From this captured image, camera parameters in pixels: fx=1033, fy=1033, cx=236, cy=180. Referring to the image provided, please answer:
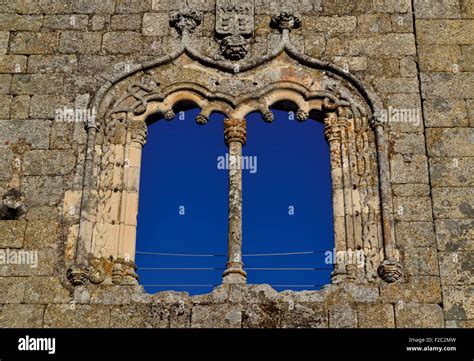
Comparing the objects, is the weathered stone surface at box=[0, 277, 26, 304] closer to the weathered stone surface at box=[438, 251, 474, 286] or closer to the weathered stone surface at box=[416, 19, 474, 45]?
the weathered stone surface at box=[438, 251, 474, 286]

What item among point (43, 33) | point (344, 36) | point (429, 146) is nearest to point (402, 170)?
point (429, 146)

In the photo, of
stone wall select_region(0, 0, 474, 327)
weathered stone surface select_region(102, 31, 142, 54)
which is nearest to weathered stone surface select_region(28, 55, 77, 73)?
stone wall select_region(0, 0, 474, 327)

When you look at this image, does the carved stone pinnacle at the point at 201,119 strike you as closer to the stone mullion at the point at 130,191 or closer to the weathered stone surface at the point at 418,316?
the stone mullion at the point at 130,191

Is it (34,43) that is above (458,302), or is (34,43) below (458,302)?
above

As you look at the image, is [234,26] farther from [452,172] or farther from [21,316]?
[21,316]

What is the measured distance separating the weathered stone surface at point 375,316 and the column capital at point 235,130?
2.37 m

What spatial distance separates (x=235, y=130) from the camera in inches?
454

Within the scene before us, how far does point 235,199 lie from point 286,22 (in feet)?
7.97

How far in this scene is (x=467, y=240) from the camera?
10836mm

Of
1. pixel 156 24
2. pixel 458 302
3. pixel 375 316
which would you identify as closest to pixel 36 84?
pixel 156 24

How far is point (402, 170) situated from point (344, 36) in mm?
1924

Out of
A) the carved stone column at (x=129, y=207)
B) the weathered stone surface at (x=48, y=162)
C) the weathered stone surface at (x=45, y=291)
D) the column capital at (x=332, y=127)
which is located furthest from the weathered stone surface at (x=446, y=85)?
the weathered stone surface at (x=45, y=291)

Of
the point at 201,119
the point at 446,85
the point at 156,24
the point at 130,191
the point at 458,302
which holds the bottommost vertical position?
the point at 458,302
